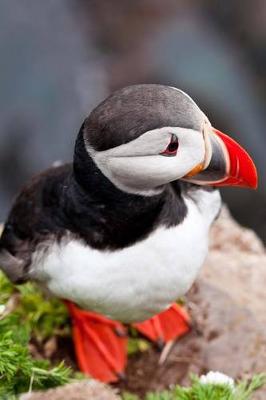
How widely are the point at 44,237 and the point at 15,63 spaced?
14.6 feet

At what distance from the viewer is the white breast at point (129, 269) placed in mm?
3758

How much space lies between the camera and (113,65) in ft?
26.2

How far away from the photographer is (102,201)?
143 inches

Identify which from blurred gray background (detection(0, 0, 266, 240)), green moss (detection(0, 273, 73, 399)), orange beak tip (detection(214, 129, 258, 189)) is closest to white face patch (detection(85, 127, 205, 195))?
orange beak tip (detection(214, 129, 258, 189))

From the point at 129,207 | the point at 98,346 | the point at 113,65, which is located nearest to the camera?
the point at 129,207

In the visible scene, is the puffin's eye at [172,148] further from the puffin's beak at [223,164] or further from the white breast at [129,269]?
the white breast at [129,269]

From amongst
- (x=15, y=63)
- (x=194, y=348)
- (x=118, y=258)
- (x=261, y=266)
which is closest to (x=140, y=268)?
(x=118, y=258)

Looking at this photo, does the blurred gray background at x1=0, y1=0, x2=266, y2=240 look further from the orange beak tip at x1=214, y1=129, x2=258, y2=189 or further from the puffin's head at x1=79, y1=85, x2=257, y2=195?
the puffin's head at x1=79, y1=85, x2=257, y2=195

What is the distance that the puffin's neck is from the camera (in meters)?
3.55

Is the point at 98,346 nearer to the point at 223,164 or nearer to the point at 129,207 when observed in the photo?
the point at 129,207

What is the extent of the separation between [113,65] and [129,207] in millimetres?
4539

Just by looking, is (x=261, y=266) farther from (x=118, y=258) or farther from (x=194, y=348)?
(x=118, y=258)

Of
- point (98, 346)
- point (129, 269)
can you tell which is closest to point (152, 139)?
point (129, 269)

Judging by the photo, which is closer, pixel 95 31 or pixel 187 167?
pixel 187 167
